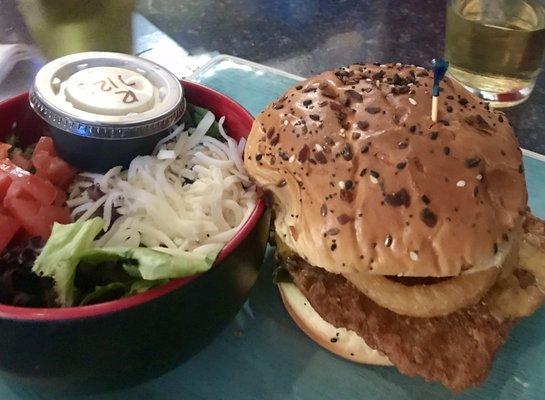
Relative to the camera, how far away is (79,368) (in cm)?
96

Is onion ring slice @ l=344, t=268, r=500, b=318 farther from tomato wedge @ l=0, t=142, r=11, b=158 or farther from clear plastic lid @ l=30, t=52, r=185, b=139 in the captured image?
tomato wedge @ l=0, t=142, r=11, b=158

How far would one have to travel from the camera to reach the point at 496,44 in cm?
184

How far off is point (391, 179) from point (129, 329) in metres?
0.51

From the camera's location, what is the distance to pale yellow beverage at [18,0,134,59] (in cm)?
218

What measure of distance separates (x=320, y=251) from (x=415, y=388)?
0.35 m

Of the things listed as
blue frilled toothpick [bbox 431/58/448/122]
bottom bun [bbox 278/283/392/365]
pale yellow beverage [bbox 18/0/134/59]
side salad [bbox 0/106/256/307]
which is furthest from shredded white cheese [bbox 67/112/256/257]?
pale yellow beverage [bbox 18/0/134/59]

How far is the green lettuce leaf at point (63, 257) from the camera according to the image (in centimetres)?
96

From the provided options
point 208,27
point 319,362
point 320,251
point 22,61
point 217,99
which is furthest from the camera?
point 208,27

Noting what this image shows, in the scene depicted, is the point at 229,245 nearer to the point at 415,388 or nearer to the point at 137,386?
the point at 137,386

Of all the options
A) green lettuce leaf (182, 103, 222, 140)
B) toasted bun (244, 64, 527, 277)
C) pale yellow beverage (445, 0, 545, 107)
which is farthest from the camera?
pale yellow beverage (445, 0, 545, 107)

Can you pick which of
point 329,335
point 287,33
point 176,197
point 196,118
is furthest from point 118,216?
point 287,33

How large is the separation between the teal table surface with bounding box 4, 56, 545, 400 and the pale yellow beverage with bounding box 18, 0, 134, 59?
4.25 ft

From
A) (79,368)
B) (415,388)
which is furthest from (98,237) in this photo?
(415,388)

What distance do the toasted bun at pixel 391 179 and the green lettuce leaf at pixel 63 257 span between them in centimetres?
37
